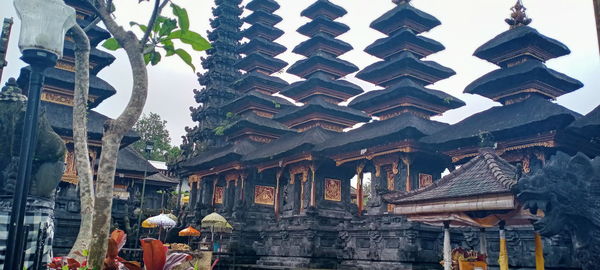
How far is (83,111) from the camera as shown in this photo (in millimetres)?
8125

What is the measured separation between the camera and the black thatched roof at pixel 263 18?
36.6 m

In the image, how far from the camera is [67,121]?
23.2 meters

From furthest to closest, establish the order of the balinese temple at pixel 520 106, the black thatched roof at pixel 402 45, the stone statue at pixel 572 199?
the black thatched roof at pixel 402 45 → the balinese temple at pixel 520 106 → the stone statue at pixel 572 199

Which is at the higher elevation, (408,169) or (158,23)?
(158,23)

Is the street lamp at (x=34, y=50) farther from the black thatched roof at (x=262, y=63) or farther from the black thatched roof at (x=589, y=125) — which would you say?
the black thatched roof at (x=262, y=63)

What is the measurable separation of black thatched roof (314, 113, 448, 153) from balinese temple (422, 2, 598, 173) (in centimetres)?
80

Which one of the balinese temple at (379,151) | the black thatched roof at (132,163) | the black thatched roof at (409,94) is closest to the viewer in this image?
the balinese temple at (379,151)

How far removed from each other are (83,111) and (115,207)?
19555mm

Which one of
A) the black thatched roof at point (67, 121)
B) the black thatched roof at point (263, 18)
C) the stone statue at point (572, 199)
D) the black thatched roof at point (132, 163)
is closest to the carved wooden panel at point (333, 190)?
the black thatched roof at point (67, 121)

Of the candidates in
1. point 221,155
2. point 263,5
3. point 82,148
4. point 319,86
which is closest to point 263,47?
point 263,5

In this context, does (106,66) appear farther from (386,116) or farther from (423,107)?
(423,107)

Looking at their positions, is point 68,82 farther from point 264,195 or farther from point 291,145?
point 264,195

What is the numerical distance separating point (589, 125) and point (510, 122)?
7.83ft

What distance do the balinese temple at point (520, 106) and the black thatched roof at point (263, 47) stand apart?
1722 centimetres
